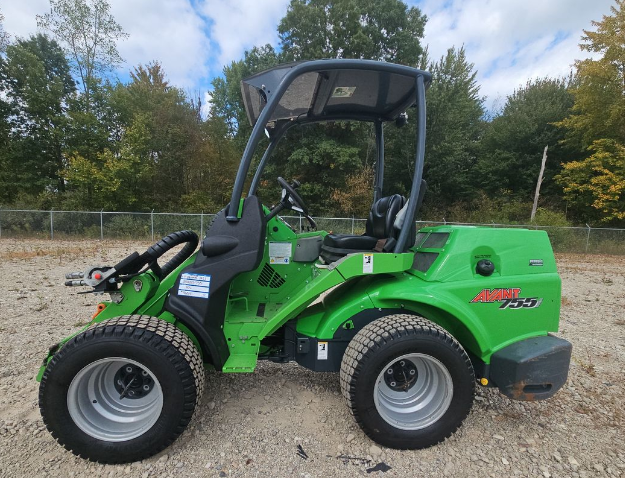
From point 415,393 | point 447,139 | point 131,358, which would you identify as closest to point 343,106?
point 415,393

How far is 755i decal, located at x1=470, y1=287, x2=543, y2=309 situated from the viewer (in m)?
2.25

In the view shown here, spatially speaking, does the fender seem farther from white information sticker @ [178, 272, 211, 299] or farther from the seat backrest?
white information sticker @ [178, 272, 211, 299]

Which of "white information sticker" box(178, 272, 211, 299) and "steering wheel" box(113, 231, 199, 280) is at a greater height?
"steering wheel" box(113, 231, 199, 280)

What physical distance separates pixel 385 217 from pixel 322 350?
3.90 ft

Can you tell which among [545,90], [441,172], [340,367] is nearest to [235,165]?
[441,172]

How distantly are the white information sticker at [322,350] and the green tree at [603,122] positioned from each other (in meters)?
22.0

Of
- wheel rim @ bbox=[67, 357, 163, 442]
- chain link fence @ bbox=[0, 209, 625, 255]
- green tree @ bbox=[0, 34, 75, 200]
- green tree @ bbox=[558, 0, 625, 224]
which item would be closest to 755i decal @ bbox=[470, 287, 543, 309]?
wheel rim @ bbox=[67, 357, 163, 442]

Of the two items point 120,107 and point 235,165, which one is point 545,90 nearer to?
point 235,165

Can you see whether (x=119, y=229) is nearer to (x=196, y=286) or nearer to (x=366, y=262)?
(x=196, y=286)

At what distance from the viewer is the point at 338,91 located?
2686mm

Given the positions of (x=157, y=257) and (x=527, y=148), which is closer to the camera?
(x=157, y=257)

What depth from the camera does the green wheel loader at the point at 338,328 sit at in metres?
1.98

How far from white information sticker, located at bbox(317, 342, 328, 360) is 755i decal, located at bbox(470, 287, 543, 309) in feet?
3.47

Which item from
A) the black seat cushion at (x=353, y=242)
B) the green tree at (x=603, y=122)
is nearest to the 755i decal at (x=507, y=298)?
the black seat cushion at (x=353, y=242)
